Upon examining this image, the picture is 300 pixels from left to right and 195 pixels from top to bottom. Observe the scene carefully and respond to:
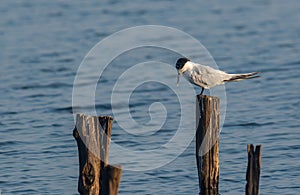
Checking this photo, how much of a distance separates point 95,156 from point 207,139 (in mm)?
1631

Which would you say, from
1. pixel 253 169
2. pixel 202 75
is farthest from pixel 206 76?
pixel 253 169

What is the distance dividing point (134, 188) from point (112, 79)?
8101 mm

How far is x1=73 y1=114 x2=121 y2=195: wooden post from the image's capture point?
9273mm

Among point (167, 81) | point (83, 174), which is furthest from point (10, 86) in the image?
point (83, 174)

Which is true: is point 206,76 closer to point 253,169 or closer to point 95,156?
point 253,169

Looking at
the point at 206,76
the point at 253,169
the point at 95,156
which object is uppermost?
the point at 206,76

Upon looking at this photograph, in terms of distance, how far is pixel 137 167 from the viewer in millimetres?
13453

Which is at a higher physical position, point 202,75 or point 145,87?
point 202,75

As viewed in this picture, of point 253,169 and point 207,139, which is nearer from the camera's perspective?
point 253,169

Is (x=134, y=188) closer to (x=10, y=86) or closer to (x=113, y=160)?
(x=113, y=160)

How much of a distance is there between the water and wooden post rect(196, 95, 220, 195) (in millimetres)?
1400

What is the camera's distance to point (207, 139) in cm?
1037

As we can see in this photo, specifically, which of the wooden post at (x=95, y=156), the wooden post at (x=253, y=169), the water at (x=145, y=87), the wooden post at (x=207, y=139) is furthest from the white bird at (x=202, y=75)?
the water at (x=145, y=87)

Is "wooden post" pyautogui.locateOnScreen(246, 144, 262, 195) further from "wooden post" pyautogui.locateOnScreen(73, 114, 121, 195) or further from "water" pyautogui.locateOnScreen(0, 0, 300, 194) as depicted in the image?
"water" pyautogui.locateOnScreen(0, 0, 300, 194)
